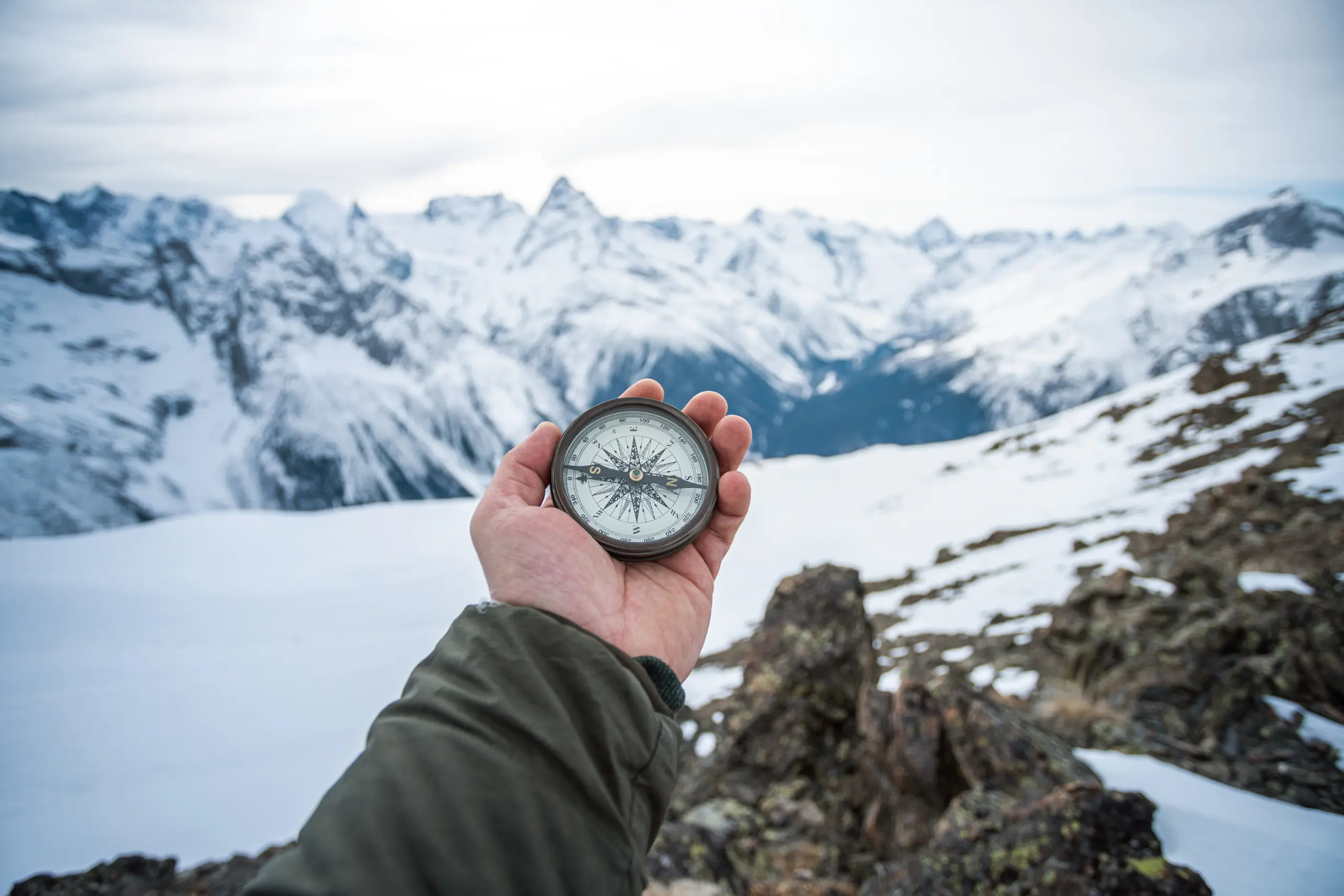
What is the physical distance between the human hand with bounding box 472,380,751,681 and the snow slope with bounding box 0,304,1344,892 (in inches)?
139

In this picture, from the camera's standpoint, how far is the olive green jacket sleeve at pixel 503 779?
1.86 meters

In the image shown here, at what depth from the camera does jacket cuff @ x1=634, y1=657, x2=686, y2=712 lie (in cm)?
314

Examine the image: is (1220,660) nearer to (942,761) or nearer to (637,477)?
(942,761)

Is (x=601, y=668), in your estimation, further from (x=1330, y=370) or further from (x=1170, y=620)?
(x=1330, y=370)

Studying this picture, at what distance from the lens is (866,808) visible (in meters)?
7.41

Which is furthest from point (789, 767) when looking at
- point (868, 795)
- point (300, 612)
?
point (300, 612)

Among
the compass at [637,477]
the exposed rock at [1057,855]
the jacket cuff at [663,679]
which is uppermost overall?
the compass at [637,477]

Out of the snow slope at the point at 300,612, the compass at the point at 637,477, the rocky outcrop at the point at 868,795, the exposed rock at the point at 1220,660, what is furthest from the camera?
the snow slope at the point at 300,612

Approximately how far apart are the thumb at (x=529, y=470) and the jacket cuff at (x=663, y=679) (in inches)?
47.4

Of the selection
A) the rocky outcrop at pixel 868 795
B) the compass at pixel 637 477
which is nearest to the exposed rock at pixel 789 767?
the rocky outcrop at pixel 868 795

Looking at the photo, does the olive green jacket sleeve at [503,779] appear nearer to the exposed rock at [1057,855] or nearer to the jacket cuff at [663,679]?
the jacket cuff at [663,679]

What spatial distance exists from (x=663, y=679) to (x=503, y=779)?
1.14m

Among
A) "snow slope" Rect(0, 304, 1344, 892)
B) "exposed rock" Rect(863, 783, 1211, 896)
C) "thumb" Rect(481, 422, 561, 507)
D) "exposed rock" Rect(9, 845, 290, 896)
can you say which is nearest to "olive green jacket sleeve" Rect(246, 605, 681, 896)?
"thumb" Rect(481, 422, 561, 507)

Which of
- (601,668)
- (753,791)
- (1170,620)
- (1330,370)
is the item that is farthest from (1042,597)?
(1330,370)
